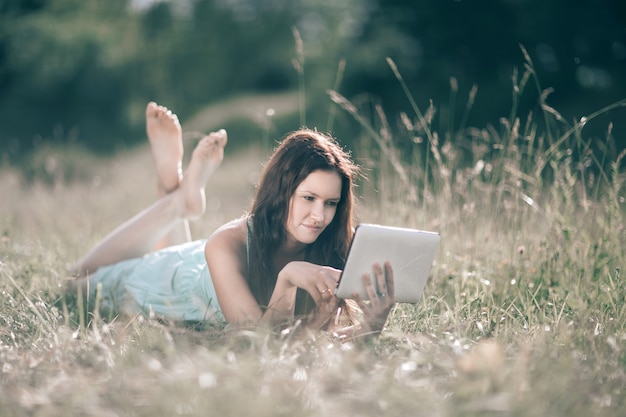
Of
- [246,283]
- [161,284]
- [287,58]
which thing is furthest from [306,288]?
[287,58]

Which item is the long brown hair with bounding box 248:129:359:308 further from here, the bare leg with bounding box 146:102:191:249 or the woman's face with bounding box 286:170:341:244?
the bare leg with bounding box 146:102:191:249

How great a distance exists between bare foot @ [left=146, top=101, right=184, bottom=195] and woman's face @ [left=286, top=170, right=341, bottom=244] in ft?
3.75

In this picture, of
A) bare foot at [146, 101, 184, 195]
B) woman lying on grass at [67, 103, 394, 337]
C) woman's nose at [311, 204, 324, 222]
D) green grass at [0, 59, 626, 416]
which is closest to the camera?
green grass at [0, 59, 626, 416]

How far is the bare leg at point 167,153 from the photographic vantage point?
11.9ft

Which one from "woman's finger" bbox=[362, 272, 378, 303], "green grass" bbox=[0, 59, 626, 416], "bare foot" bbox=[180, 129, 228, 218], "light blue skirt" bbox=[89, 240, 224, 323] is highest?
"bare foot" bbox=[180, 129, 228, 218]

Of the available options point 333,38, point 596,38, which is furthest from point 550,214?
point 333,38

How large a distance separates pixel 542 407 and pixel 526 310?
1.05m

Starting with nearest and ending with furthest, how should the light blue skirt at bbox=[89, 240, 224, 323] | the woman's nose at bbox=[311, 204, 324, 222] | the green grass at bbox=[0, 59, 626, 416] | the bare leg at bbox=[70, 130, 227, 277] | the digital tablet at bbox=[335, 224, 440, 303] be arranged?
the green grass at bbox=[0, 59, 626, 416]
the digital tablet at bbox=[335, 224, 440, 303]
the woman's nose at bbox=[311, 204, 324, 222]
the light blue skirt at bbox=[89, 240, 224, 323]
the bare leg at bbox=[70, 130, 227, 277]

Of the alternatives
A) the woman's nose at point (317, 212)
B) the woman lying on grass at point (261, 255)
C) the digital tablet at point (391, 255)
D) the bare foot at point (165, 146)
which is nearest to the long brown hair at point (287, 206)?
the woman lying on grass at point (261, 255)

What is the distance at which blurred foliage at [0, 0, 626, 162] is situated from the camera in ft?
33.6

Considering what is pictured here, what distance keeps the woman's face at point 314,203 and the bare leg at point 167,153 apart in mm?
1156

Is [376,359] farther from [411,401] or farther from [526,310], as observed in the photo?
[526,310]

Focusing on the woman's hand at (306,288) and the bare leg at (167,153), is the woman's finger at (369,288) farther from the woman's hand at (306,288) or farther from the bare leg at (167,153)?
the bare leg at (167,153)

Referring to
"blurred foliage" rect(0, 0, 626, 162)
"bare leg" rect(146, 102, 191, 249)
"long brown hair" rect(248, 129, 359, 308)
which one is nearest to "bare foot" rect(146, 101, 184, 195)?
"bare leg" rect(146, 102, 191, 249)
